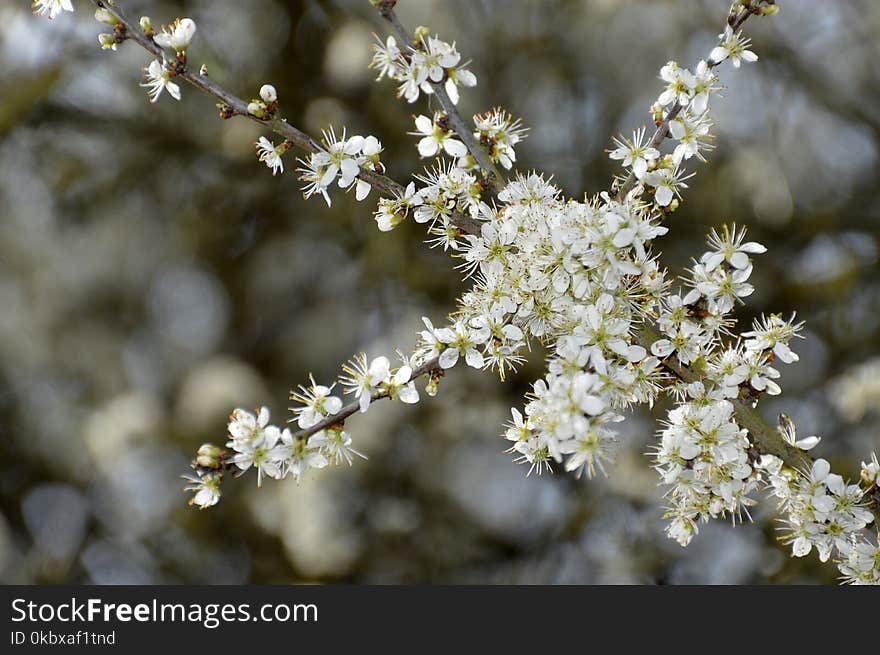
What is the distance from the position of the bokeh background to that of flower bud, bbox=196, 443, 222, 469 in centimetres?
61

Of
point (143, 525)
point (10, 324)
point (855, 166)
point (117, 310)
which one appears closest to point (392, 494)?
point (143, 525)

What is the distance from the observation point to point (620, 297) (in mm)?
346

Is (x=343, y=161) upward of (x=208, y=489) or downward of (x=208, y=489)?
upward

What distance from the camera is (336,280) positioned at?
102 centimetres

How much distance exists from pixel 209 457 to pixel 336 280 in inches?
28.0

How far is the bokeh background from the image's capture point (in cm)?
92

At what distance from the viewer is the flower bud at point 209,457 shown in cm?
32

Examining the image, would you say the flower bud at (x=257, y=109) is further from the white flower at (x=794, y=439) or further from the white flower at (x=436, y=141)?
the white flower at (x=794, y=439)

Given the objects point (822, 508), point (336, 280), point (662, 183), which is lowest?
point (822, 508)

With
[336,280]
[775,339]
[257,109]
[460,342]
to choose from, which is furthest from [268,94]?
[336,280]

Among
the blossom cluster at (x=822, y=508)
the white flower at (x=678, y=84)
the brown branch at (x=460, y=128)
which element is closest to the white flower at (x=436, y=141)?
the brown branch at (x=460, y=128)

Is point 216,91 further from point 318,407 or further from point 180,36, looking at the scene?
point 318,407

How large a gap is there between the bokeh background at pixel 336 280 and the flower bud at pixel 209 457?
2.01ft

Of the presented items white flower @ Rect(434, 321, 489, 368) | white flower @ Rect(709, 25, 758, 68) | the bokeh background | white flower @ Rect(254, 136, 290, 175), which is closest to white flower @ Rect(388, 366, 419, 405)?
white flower @ Rect(434, 321, 489, 368)
